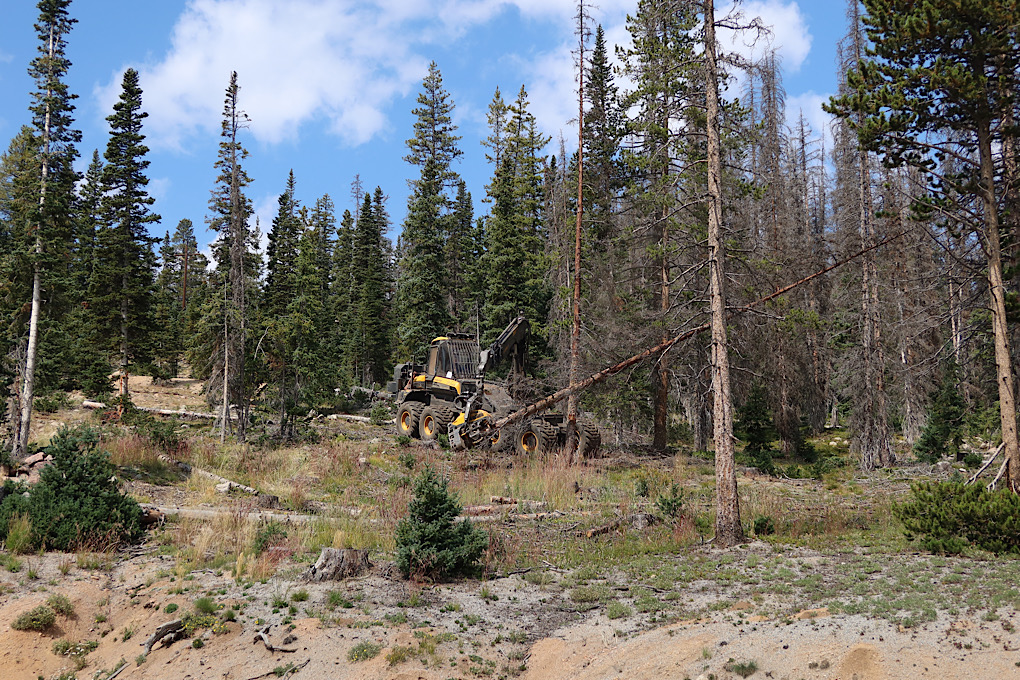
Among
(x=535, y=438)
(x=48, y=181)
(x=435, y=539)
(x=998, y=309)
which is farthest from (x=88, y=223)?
(x=998, y=309)

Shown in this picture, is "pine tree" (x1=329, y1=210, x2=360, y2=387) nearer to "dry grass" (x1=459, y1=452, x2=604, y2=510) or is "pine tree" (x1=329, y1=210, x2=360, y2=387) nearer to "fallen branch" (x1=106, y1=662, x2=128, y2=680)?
"dry grass" (x1=459, y1=452, x2=604, y2=510)

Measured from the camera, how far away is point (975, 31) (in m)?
11.3

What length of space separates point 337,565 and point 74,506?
16.8 ft

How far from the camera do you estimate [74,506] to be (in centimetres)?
1080

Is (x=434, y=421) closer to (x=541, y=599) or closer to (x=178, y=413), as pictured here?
(x=541, y=599)

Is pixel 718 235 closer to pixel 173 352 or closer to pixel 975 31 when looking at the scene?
pixel 975 31

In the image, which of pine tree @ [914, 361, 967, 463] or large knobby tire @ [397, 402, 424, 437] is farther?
large knobby tire @ [397, 402, 424, 437]

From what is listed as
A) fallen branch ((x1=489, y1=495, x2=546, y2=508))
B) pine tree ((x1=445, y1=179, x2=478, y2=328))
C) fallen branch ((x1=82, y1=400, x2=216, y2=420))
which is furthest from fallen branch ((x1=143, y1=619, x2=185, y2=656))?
pine tree ((x1=445, y1=179, x2=478, y2=328))

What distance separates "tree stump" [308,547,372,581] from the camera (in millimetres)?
9195

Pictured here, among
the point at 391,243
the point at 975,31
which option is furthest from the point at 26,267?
the point at 391,243

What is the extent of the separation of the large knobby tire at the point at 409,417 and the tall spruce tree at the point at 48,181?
37.0ft

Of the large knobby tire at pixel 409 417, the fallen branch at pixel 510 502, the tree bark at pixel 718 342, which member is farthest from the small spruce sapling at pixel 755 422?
the tree bark at pixel 718 342

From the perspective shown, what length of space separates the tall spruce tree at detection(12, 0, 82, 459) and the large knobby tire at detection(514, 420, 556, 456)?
14.3 metres

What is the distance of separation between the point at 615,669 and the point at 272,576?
540cm
